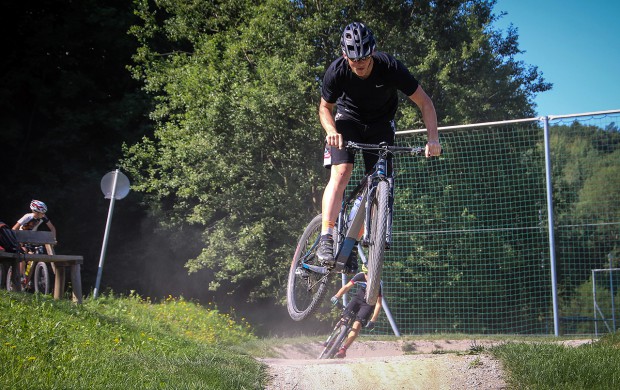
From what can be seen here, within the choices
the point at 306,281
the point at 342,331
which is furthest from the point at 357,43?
the point at 342,331

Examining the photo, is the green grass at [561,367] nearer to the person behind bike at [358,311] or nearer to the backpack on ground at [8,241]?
the person behind bike at [358,311]

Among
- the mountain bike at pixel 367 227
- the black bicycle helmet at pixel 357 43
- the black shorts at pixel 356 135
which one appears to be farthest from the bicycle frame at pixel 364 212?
the black bicycle helmet at pixel 357 43

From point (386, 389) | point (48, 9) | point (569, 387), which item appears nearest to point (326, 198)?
point (386, 389)

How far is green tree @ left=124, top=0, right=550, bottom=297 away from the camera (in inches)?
709

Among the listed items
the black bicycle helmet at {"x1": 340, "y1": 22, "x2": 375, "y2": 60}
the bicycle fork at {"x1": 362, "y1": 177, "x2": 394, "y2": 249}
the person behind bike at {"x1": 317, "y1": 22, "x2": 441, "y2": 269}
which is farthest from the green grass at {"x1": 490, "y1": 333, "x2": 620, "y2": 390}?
the black bicycle helmet at {"x1": 340, "y1": 22, "x2": 375, "y2": 60}

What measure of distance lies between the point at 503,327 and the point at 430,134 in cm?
907

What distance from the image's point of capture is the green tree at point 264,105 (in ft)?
59.1

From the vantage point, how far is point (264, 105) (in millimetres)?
17562

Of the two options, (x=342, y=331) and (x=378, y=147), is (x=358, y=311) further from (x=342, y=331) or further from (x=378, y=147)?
(x=378, y=147)

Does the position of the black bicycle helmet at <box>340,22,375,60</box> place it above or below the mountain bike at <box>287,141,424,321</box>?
above

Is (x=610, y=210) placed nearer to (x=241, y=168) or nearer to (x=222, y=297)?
(x=241, y=168)

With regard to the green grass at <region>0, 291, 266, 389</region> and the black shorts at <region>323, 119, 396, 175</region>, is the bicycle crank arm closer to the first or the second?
the black shorts at <region>323, 119, 396, 175</region>

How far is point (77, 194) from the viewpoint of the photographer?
73.6 ft

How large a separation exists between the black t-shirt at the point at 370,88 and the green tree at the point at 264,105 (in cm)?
1081
